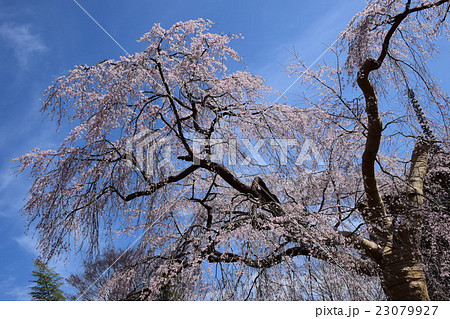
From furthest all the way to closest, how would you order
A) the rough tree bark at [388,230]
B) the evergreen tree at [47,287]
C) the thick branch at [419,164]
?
the evergreen tree at [47,287]
the thick branch at [419,164]
the rough tree bark at [388,230]

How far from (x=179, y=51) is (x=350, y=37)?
2.03 metres

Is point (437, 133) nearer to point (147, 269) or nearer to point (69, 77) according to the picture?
point (147, 269)

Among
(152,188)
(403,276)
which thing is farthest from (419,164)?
(152,188)

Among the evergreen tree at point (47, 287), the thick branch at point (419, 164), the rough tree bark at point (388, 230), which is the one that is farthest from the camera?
the evergreen tree at point (47, 287)

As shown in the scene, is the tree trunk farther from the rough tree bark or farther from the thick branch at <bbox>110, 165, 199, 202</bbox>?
the thick branch at <bbox>110, 165, 199, 202</bbox>

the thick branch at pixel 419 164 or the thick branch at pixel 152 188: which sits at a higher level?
the thick branch at pixel 419 164

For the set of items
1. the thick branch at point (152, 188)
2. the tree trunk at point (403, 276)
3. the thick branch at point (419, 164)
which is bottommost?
the tree trunk at point (403, 276)

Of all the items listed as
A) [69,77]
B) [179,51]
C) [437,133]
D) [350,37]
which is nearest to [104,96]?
[69,77]

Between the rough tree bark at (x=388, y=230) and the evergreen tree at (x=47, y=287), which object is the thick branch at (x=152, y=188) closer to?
the rough tree bark at (x=388, y=230)

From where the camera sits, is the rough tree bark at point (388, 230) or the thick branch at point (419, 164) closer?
the rough tree bark at point (388, 230)

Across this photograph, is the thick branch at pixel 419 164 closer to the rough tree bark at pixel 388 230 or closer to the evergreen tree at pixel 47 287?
the rough tree bark at pixel 388 230

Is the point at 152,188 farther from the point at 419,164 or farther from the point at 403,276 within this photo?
the point at 419,164

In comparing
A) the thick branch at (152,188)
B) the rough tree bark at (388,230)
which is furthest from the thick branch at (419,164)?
the thick branch at (152,188)

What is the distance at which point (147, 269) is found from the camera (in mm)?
4465
